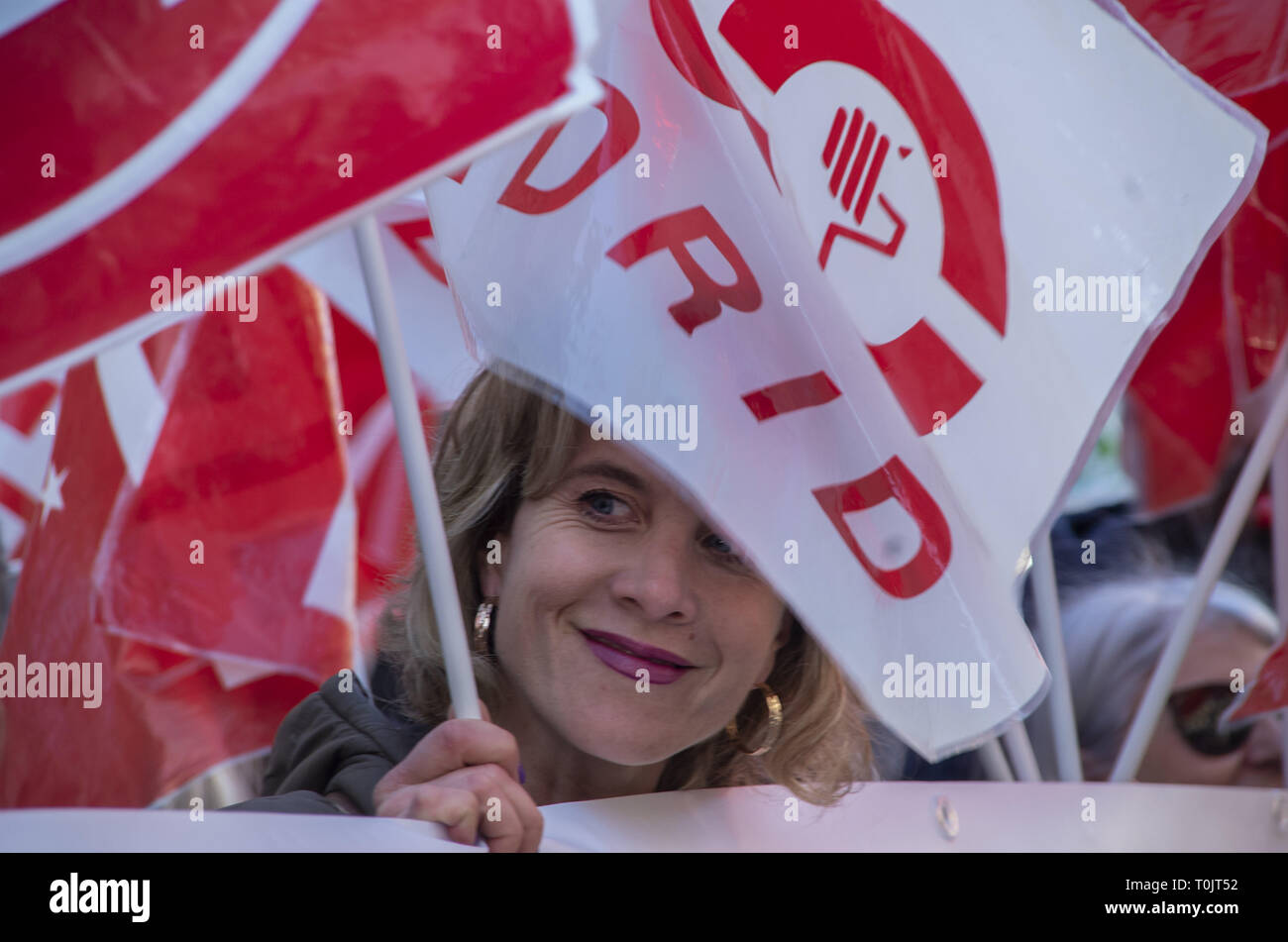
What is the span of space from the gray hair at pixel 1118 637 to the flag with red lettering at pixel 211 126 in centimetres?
184

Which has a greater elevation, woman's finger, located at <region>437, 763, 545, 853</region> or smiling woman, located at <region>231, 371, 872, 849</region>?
smiling woman, located at <region>231, 371, 872, 849</region>

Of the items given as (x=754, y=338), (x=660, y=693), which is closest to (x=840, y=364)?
(x=754, y=338)

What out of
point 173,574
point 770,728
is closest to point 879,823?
point 770,728

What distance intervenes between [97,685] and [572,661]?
651 millimetres

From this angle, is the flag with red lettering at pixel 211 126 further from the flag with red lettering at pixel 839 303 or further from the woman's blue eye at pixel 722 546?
the woman's blue eye at pixel 722 546

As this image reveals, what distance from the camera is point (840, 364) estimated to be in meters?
2.05

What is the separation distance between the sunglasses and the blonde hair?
0.98 meters

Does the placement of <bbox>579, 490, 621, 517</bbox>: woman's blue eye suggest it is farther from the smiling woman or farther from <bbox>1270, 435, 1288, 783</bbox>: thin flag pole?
<bbox>1270, 435, 1288, 783</bbox>: thin flag pole

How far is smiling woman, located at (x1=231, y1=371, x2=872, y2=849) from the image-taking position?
6.72 feet

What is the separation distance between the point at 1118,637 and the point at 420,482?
6.26 ft

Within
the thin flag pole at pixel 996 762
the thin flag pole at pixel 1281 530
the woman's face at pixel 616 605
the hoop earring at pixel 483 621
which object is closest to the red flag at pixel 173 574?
the hoop earring at pixel 483 621

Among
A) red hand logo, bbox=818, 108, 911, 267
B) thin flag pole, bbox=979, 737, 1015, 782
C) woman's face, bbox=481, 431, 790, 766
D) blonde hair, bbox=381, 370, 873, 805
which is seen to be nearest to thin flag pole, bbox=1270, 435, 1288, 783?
thin flag pole, bbox=979, 737, 1015, 782

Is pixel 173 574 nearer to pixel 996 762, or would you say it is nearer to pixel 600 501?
pixel 600 501

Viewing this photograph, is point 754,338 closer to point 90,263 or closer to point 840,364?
point 840,364
